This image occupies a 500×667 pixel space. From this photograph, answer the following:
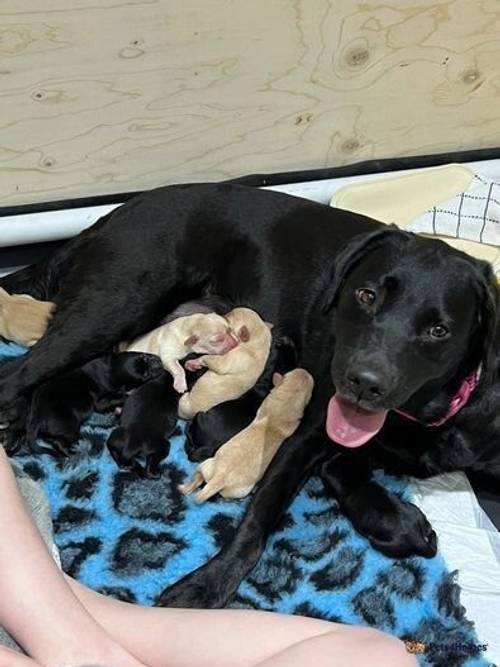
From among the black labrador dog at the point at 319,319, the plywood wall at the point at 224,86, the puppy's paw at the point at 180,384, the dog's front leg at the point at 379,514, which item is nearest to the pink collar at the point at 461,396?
the black labrador dog at the point at 319,319

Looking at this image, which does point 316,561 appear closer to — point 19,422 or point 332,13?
point 19,422

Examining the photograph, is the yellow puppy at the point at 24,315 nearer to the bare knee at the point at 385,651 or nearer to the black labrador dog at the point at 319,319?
the black labrador dog at the point at 319,319

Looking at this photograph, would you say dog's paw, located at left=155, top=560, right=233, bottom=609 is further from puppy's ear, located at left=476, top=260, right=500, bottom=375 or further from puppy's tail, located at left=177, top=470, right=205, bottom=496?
puppy's ear, located at left=476, top=260, right=500, bottom=375

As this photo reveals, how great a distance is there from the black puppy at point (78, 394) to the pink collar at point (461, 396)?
2.39 feet

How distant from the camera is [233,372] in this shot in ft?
9.00

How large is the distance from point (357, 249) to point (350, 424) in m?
0.41

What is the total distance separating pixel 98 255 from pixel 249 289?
44cm

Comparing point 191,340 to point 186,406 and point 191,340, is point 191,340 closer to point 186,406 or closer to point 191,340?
point 191,340

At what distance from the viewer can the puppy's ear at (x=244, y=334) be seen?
2.80m

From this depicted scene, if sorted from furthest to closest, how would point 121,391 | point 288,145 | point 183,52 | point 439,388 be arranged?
1. point 288,145
2. point 183,52
3. point 121,391
4. point 439,388

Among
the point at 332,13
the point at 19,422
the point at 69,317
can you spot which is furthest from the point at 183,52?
the point at 19,422

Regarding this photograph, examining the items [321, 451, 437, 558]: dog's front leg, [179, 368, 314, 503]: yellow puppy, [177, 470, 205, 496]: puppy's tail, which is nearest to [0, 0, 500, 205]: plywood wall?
[179, 368, 314, 503]: yellow puppy

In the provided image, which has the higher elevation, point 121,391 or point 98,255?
point 98,255

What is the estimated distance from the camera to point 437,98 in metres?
3.51
